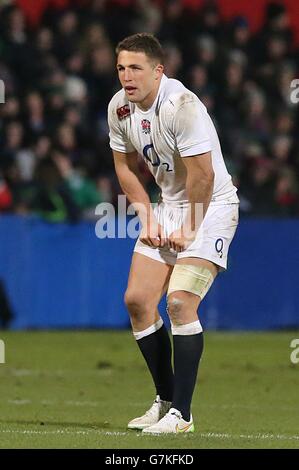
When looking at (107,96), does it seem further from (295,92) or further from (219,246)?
(219,246)

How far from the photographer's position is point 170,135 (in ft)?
26.4

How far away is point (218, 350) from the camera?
1410 cm

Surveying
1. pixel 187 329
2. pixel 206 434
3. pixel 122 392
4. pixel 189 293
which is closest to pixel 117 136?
pixel 189 293

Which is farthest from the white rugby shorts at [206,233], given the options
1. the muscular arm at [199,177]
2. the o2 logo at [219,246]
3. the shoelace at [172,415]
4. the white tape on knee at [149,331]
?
the shoelace at [172,415]

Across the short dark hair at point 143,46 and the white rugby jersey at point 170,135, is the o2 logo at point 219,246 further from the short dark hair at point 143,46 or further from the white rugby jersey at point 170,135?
the short dark hair at point 143,46

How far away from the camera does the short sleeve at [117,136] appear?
27.5ft

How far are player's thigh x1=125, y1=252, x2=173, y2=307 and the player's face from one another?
1.03m

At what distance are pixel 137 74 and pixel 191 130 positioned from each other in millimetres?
486

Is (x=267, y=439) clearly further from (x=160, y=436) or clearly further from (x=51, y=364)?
(x=51, y=364)

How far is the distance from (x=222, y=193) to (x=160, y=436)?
5.17 ft

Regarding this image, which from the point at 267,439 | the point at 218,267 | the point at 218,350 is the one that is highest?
the point at 218,267

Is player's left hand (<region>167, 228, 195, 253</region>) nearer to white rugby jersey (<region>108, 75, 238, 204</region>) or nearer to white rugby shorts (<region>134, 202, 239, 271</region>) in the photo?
white rugby shorts (<region>134, 202, 239, 271</region>)

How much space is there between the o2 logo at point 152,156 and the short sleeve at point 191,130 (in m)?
0.25
